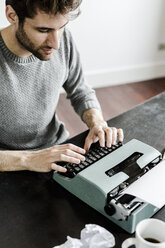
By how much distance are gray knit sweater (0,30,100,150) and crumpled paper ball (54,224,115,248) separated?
25.6 inches

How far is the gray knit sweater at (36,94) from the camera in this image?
1.33 metres

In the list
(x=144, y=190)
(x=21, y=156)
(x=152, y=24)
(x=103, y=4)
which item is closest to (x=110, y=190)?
(x=144, y=190)

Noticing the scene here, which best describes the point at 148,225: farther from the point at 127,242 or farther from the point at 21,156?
the point at 21,156

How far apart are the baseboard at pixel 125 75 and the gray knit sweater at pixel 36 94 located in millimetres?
1869

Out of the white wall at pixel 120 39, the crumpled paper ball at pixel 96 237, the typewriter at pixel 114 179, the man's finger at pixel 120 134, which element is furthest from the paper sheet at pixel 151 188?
the white wall at pixel 120 39

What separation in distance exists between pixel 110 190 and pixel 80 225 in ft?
0.42

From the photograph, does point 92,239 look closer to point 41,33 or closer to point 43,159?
point 43,159

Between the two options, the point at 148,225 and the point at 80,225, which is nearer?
the point at 148,225

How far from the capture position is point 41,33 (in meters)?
1.27

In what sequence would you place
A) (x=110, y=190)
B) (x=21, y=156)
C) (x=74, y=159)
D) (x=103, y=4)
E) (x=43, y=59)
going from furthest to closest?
(x=103, y=4) < (x=43, y=59) < (x=21, y=156) < (x=74, y=159) < (x=110, y=190)

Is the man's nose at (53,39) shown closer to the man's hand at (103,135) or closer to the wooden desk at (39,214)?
the man's hand at (103,135)

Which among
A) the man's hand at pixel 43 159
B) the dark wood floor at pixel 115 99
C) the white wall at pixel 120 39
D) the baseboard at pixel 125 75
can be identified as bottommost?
the dark wood floor at pixel 115 99

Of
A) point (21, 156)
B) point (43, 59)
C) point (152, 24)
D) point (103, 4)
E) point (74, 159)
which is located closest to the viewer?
point (74, 159)

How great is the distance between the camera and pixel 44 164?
3.57 feet
